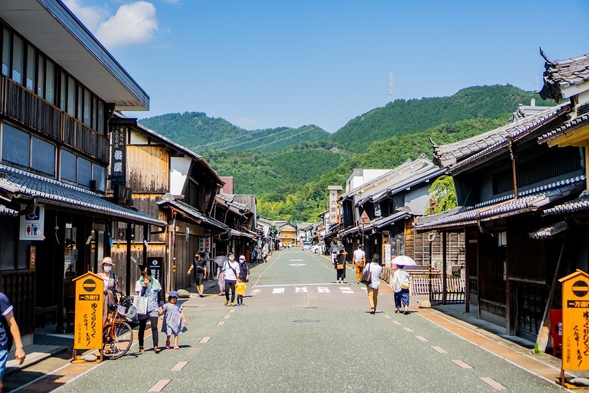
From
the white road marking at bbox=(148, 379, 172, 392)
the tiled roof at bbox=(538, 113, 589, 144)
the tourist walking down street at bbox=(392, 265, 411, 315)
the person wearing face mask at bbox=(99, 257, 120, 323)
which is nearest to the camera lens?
the white road marking at bbox=(148, 379, 172, 392)

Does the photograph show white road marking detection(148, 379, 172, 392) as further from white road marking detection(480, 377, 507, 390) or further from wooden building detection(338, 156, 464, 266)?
wooden building detection(338, 156, 464, 266)

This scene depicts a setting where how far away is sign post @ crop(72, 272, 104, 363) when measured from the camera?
12.1 meters

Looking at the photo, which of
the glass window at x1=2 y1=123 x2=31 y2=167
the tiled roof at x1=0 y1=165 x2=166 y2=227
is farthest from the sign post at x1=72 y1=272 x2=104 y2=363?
the glass window at x1=2 y1=123 x2=31 y2=167

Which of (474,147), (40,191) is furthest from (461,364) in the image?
(474,147)

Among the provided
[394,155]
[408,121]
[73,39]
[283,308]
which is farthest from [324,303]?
[408,121]

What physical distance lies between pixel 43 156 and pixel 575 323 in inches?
523

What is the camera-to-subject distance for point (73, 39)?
51.6 feet

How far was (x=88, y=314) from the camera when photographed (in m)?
12.2

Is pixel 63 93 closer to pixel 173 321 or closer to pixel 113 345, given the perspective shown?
pixel 173 321

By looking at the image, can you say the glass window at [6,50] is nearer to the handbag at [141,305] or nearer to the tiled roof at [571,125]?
the handbag at [141,305]

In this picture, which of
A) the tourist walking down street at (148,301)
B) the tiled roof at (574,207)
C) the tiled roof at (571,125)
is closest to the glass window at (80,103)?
the tourist walking down street at (148,301)

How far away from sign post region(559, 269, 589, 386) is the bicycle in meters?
8.36

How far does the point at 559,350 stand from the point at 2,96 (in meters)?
13.0

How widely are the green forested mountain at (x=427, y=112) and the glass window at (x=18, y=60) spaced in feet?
366
